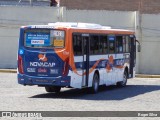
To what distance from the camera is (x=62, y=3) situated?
157 ft

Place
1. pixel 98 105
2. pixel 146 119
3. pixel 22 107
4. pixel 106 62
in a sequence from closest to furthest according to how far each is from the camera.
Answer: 1. pixel 146 119
2. pixel 22 107
3. pixel 98 105
4. pixel 106 62

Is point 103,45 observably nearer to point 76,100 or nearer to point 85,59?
point 85,59

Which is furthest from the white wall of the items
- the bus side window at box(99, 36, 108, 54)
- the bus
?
the bus

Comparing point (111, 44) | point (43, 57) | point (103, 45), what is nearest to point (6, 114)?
point (43, 57)

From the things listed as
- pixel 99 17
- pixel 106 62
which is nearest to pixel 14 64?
pixel 99 17

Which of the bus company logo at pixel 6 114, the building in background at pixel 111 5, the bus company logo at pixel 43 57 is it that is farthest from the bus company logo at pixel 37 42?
the building in background at pixel 111 5

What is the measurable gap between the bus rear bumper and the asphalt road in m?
0.53

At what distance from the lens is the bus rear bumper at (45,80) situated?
71.9 feet

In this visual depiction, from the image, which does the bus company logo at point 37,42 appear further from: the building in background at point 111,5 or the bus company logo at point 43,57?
the building in background at point 111,5

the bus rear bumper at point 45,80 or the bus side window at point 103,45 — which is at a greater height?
the bus side window at point 103,45

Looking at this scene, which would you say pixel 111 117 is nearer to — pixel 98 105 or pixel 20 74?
pixel 98 105

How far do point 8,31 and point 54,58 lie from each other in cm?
2035

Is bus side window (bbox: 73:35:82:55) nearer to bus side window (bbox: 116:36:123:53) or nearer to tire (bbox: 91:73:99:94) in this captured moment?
tire (bbox: 91:73:99:94)

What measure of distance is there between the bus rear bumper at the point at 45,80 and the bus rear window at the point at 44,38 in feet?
4.03
